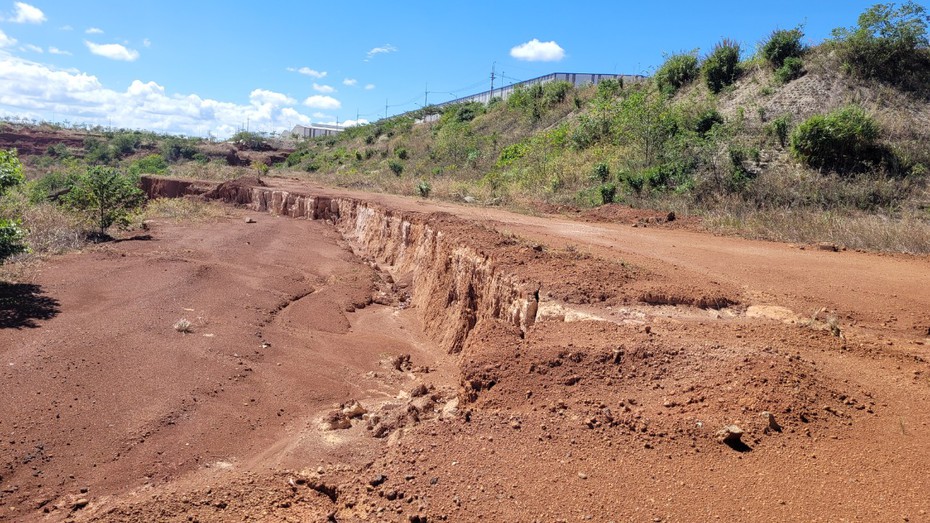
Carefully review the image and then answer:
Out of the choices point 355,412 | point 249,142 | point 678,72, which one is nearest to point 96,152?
point 249,142

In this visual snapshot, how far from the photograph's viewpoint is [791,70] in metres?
19.3

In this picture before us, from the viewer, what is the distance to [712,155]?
52.0ft

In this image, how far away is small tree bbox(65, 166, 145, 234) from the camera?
16.0 meters

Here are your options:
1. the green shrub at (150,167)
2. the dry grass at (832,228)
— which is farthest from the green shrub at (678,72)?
the green shrub at (150,167)

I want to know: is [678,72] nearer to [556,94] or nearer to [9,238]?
[556,94]

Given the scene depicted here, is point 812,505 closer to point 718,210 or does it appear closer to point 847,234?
point 847,234

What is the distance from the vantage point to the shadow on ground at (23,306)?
8602mm

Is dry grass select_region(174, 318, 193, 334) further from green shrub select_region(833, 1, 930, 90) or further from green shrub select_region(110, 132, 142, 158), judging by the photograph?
green shrub select_region(110, 132, 142, 158)

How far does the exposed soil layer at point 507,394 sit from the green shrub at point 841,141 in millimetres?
5055

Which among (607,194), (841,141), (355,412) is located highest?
(841,141)

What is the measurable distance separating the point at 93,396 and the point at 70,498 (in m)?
1.99

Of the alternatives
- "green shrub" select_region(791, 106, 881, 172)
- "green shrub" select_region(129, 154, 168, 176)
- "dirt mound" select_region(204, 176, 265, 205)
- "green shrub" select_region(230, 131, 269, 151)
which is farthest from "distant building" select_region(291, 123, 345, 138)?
"green shrub" select_region(791, 106, 881, 172)

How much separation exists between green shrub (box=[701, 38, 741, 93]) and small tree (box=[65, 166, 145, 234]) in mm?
19913

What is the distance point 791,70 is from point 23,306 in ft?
69.7
